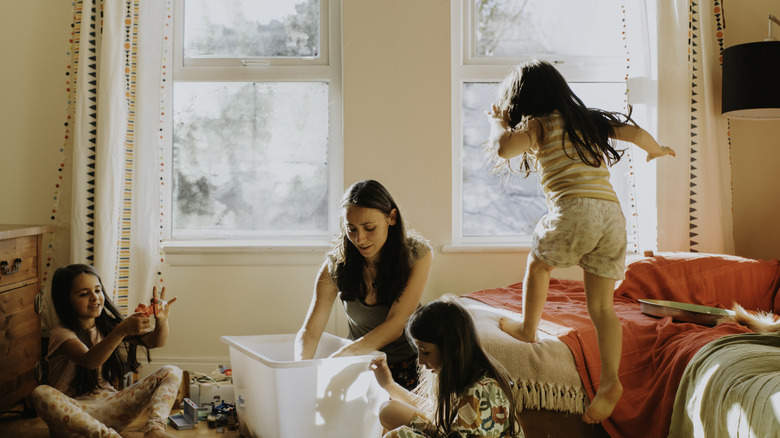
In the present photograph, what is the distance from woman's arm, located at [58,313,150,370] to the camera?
206 centimetres

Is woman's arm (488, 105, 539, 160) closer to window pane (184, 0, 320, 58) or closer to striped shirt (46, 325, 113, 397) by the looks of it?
striped shirt (46, 325, 113, 397)

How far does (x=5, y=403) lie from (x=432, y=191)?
1790mm

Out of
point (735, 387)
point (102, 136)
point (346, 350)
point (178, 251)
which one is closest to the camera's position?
point (735, 387)

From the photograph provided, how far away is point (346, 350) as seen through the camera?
1937 millimetres

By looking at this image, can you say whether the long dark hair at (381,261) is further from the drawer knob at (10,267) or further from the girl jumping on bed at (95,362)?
the drawer knob at (10,267)

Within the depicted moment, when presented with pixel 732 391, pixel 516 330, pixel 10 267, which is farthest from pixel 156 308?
pixel 732 391

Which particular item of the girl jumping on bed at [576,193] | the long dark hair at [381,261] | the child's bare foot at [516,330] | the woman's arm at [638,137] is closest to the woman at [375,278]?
the long dark hair at [381,261]

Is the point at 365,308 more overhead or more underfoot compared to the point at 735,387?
more overhead

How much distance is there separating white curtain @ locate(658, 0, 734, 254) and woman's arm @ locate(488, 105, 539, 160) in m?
1.37

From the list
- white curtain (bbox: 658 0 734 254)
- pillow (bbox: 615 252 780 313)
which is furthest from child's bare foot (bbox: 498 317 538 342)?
white curtain (bbox: 658 0 734 254)

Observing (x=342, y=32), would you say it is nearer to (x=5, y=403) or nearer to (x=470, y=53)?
(x=470, y=53)

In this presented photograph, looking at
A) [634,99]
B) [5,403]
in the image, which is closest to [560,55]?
[634,99]

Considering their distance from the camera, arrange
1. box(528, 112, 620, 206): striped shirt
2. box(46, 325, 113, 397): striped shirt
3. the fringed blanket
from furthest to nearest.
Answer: box(46, 325, 113, 397): striped shirt, box(528, 112, 620, 206): striped shirt, the fringed blanket

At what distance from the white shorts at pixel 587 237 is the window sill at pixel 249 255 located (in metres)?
1.42
